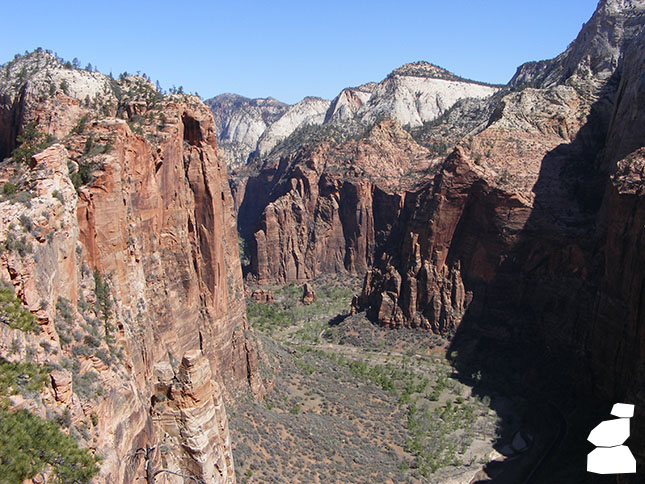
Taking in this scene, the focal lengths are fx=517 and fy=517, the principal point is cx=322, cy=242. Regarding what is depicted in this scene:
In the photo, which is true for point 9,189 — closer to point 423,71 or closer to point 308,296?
point 308,296

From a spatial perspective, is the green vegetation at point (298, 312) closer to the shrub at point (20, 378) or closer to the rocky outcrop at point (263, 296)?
the rocky outcrop at point (263, 296)

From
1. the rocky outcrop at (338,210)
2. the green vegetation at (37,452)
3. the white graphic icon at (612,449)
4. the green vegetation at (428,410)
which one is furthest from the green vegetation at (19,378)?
the rocky outcrop at (338,210)

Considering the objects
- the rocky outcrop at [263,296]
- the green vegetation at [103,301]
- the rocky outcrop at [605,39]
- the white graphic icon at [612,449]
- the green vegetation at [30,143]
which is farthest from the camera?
the rocky outcrop at [263,296]

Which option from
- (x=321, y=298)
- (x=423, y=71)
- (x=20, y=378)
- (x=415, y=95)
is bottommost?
(x=321, y=298)

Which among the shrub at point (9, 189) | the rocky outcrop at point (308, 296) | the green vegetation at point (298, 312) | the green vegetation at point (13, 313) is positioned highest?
the shrub at point (9, 189)

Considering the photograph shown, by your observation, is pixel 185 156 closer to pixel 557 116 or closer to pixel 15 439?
pixel 15 439

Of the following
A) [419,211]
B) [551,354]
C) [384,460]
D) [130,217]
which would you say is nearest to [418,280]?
[419,211]

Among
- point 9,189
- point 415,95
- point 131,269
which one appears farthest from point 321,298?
point 415,95
